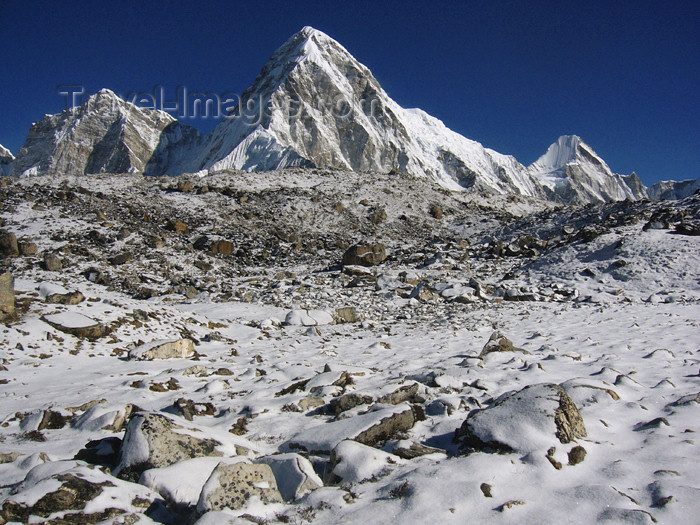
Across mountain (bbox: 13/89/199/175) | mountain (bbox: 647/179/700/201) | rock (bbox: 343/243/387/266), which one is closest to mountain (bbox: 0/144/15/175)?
mountain (bbox: 13/89/199/175)

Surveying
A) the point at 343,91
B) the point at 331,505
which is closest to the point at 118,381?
the point at 331,505

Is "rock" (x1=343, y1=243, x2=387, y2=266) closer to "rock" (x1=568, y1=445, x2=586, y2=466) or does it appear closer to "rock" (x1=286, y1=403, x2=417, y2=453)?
"rock" (x1=286, y1=403, x2=417, y2=453)

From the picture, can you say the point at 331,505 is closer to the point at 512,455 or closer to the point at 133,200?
the point at 512,455

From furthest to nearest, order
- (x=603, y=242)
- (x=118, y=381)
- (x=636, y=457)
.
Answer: (x=603, y=242) → (x=118, y=381) → (x=636, y=457)

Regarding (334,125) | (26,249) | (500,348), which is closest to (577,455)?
(500,348)

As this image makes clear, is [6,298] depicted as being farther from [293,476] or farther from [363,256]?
[363,256]

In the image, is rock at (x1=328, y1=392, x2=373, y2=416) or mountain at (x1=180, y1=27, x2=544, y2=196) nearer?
rock at (x1=328, y1=392, x2=373, y2=416)

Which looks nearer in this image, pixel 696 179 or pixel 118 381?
pixel 118 381
